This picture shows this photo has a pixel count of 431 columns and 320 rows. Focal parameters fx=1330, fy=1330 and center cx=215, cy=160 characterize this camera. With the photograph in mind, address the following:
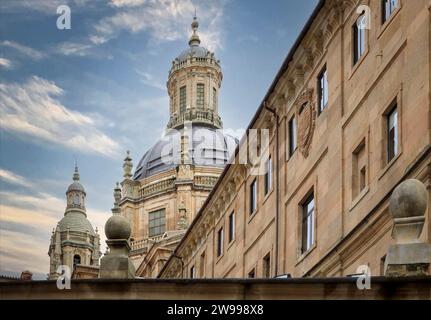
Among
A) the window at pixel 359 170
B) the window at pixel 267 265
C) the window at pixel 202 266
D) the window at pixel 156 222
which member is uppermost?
the window at pixel 156 222

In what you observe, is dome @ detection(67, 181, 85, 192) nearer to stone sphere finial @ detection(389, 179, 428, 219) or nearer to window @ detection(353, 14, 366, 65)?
window @ detection(353, 14, 366, 65)

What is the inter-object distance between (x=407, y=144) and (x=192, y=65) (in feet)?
308

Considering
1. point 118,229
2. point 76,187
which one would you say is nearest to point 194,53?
point 76,187

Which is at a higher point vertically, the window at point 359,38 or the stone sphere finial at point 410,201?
the window at point 359,38

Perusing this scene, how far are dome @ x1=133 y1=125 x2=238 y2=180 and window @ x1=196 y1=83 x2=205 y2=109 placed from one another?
225 cm

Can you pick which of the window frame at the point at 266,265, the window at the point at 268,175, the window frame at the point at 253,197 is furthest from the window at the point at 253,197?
the window frame at the point at 266,265

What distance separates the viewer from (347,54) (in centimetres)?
3925

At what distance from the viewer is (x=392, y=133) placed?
35062 mm

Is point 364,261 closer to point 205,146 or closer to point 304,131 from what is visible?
point 304,131

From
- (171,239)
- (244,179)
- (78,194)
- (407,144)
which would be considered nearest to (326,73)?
(407,144)

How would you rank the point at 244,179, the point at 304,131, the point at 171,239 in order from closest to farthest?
the point at 304,131 → the point at 244,179 → the point at 171,239

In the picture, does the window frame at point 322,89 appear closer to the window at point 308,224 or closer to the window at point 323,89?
the window at point 323,89

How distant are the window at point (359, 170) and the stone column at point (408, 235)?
1074cm

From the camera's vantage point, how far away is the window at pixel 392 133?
3466 centimetres
